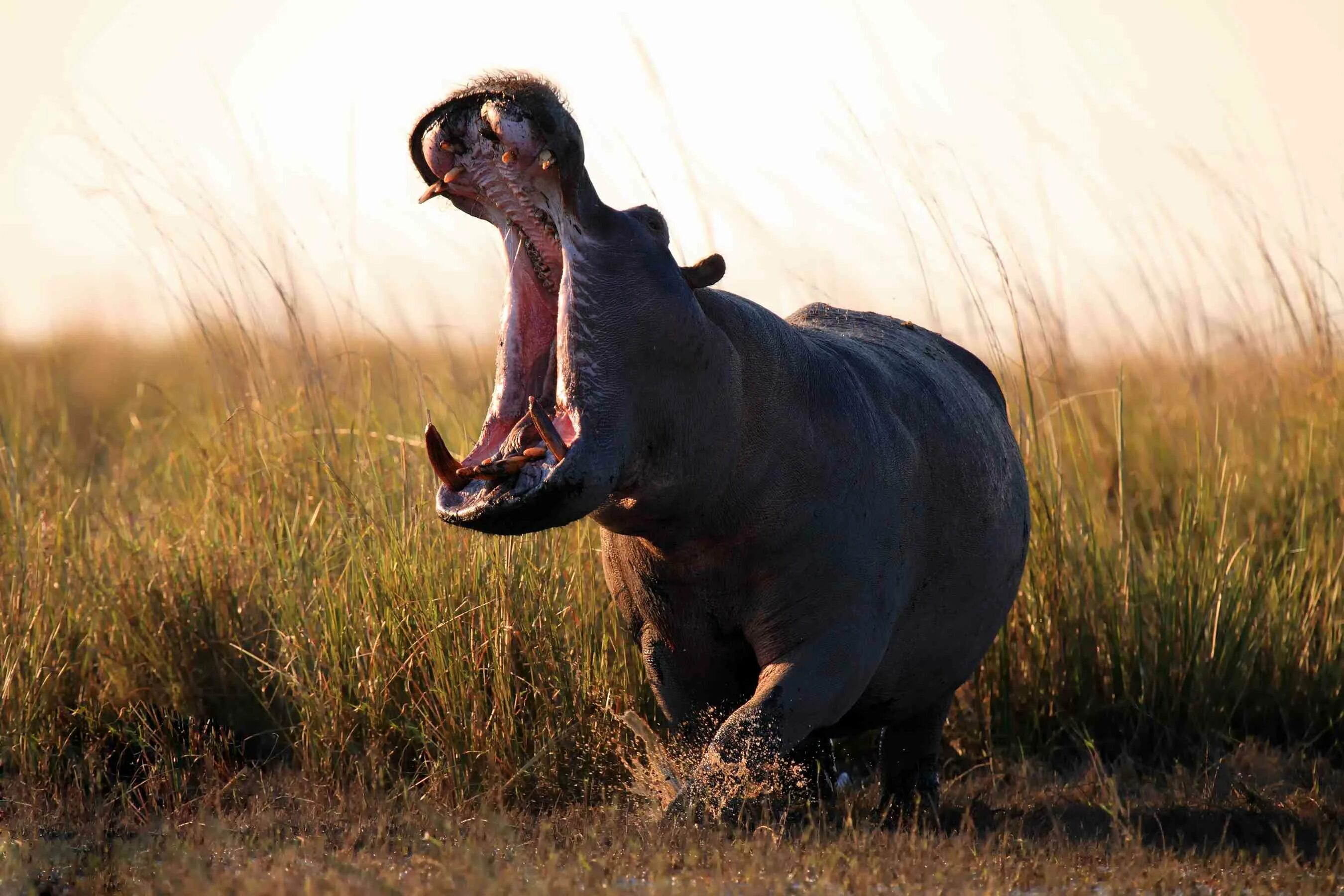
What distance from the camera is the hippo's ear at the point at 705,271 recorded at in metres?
3.27

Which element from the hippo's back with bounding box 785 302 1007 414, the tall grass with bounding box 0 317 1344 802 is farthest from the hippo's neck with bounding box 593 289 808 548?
the tall grass with bounding box 0 317 1344 802

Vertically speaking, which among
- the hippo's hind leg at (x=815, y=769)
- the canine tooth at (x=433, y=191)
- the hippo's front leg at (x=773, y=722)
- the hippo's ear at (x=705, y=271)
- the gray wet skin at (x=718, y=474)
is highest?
the canine tooth at (x=433, y=191)

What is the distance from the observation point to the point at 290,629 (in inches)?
190

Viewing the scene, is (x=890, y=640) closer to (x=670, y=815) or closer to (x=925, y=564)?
(x=925, y=564)

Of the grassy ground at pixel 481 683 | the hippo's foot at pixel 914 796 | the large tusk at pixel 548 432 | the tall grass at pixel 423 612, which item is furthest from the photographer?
the tall grass at pixel 423 612

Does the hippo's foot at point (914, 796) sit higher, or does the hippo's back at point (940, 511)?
the hippo's back at point (940, 511)

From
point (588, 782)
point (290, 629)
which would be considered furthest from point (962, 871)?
point (290, 629)

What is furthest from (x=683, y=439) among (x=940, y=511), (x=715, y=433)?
(x=940, y=511)

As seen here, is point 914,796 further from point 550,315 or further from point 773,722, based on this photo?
point 550,315

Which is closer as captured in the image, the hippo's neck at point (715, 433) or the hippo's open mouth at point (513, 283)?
the hippo's open mouth at point (513, 283)

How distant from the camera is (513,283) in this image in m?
3.18

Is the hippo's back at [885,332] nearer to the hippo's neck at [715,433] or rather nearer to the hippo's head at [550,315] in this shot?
the hippo's neck at [715,433]

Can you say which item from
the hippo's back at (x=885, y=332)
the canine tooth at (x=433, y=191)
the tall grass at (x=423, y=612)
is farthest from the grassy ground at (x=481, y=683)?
the canine tooth at (x=433, y=191)

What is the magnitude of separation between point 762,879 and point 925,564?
3.45ft
